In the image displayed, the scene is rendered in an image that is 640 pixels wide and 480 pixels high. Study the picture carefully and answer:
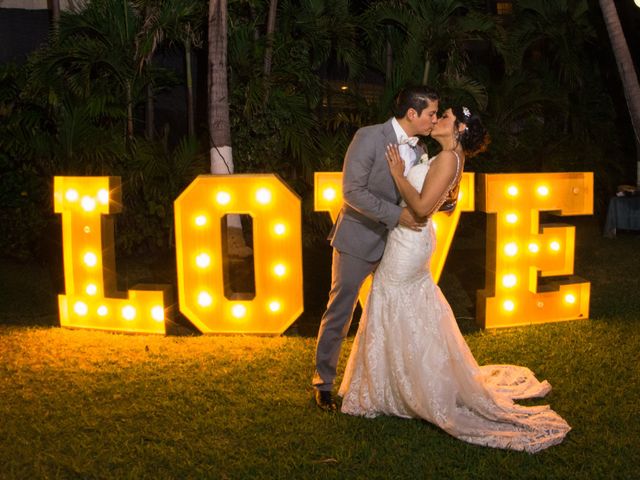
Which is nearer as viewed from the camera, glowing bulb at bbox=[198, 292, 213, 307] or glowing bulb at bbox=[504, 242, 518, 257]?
glowing bulb at bbox=[198, 292, 213, 307]

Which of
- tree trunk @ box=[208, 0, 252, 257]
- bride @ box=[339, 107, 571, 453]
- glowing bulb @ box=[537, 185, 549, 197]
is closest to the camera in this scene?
bride @ box=[339, 107, 571, 453]

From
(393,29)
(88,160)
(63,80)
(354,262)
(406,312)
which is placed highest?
(393,29)

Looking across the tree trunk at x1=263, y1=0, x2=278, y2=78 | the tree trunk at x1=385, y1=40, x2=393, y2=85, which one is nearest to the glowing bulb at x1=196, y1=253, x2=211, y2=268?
the tree trunk at x1=263, y1=0, x2=278, y2=78

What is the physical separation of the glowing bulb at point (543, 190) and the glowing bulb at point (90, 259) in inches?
159

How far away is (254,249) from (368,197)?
1.99m

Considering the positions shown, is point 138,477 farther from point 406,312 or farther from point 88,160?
point 88,160

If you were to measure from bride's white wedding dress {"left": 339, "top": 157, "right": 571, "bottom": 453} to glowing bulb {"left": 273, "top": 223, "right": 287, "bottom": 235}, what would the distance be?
1.68 meters

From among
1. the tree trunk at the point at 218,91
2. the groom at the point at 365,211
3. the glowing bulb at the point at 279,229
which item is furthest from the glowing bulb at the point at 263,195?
the tree trunk at the point at 218,91

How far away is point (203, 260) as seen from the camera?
255 inches

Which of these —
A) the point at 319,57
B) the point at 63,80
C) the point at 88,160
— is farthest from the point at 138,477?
the point at 319,57

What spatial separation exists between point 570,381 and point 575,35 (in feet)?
35.2

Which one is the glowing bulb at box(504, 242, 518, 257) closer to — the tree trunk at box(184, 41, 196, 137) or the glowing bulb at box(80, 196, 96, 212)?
the glowing bulb at box(80, 196, 96, 212)

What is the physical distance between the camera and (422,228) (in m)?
4.80

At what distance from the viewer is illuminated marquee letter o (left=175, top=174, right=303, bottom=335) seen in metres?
6.41
